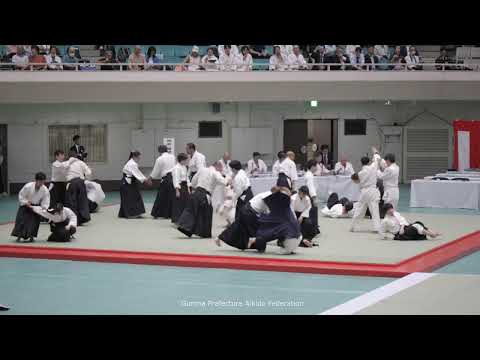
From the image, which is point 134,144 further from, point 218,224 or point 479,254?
point 479,254

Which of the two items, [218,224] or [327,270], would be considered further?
[218,224]

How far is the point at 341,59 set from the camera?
74.4 ft

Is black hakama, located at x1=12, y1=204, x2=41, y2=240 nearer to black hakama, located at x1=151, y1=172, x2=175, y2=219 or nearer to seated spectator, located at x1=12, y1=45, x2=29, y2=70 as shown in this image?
black hakama, located at x1=151, y1=172, x2=175, y2=219

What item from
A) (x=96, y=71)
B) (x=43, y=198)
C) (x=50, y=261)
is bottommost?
(x=50, y=261)

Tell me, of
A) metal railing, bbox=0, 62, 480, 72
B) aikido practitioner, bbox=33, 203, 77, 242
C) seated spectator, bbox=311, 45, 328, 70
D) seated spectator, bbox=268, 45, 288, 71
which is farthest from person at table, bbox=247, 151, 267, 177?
aikido practitioner, bbox=33, 203, 77, 242

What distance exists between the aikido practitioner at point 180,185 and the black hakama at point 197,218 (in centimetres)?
149

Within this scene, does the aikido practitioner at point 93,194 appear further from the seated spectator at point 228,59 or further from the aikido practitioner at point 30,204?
the seated spectator at point 228,59

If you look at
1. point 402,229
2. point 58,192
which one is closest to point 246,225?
point 402,229

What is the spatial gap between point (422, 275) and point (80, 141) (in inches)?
566

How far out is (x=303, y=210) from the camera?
13.7 m

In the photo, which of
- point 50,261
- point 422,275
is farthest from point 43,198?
point 422,275

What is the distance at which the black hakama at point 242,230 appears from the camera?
511 inches

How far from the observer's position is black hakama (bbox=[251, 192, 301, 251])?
12773 millimetres

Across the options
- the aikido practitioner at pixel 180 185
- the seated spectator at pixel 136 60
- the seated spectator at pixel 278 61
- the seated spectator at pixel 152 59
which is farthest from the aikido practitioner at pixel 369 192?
the seated spectator at pixel 136 60
